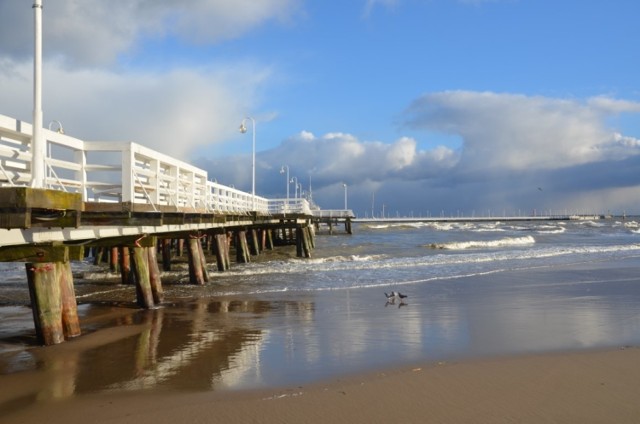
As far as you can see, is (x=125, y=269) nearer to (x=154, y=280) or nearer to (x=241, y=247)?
(x=154, y=280)

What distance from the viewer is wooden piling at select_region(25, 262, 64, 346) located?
26.7ft

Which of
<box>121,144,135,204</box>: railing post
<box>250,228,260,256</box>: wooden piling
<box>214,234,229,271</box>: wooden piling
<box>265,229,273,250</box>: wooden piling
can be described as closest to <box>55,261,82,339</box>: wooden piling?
<box>121,144,135,204</box>: railing post

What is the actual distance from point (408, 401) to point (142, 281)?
27.0 feet

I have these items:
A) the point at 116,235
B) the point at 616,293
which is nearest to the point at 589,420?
the point at 116,235

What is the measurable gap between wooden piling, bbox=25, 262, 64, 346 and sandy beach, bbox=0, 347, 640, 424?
1918mm

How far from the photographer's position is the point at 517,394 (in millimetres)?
5859

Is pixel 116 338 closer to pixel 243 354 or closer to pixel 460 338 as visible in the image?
pixel 243 354

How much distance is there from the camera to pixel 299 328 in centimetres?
982

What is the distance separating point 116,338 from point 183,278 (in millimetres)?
10291

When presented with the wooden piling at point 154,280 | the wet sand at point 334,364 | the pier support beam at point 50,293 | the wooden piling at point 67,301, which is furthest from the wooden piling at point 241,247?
the pier support beam at point 50,293

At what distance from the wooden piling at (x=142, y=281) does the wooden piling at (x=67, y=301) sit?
127 inches

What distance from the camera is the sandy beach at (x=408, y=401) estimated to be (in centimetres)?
524

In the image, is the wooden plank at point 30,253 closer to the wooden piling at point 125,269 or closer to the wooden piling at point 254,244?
the wooden piling at point 125,269

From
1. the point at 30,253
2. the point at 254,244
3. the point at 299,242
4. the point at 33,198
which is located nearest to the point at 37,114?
the point at 33,198
